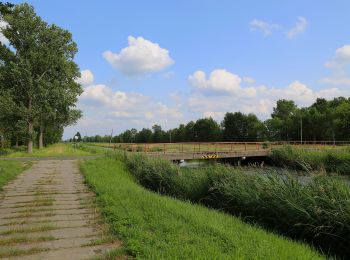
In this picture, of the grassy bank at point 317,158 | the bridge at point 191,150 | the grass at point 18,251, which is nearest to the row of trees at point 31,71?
the bridge at point 191,150

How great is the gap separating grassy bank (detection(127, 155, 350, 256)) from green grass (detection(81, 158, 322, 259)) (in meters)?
1.01

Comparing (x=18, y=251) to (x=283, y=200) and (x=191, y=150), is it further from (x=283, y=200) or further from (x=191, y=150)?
(x=191, y=150)

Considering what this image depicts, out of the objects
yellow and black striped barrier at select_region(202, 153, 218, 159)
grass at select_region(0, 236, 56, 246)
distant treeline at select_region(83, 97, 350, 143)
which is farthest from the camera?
distant treeline at select_region(83, 97, 350, 143)

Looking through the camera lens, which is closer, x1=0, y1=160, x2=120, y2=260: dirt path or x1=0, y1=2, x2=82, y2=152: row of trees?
x1=0, y1=160, x2=120, y2=260: dirt path

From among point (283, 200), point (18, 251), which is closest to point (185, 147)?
point (283, 200)

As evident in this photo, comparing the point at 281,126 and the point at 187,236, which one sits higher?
the point at 281,126

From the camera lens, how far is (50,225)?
7.08m

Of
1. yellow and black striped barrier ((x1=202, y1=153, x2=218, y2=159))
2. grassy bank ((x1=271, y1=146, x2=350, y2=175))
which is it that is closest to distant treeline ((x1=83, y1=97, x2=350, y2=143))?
grassy bank ((x1=271, y1=146, x2=350, y2=175))

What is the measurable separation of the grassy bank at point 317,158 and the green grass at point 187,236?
19971 millimetres

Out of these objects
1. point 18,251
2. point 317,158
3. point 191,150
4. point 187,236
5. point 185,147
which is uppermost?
point 185,147

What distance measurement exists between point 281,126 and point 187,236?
91.7 metres

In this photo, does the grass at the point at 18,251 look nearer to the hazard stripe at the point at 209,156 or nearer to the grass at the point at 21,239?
the grass at the point at 21,239

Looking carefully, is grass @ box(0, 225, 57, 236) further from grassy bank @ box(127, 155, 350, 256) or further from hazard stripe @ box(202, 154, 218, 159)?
hazard stripe @ box(202, 154, 218, 159)

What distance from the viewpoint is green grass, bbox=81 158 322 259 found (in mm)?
5109
